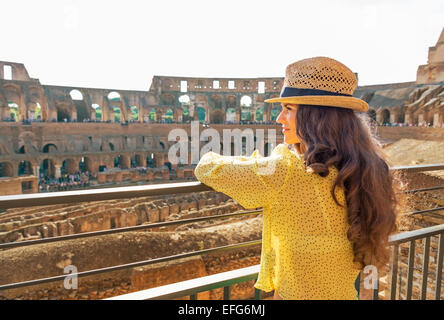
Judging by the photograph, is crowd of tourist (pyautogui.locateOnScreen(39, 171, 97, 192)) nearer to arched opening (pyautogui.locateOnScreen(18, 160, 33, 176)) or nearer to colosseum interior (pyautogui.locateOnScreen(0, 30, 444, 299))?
colosseum interior (pyautogui.locateOnScreen(0, 30, 444, 299))

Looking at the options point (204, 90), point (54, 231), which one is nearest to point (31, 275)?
point (54, 231)

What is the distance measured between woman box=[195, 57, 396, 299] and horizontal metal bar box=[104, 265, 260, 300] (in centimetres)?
38

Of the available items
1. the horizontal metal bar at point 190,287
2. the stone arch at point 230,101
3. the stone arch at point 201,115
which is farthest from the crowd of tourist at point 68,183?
the horizontal metal bar at point 190,287

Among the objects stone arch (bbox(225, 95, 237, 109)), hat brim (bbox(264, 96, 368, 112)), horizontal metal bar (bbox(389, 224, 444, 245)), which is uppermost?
stone arch (bbox(225, 95, 237, 109))

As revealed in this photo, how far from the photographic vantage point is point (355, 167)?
115 cm

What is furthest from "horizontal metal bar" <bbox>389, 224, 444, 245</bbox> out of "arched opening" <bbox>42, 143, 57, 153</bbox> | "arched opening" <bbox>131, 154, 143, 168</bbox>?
"arched opening" <bbox>42, 143, 57, 153</bbox>

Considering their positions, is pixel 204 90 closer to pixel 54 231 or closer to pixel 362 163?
pixel 54 231

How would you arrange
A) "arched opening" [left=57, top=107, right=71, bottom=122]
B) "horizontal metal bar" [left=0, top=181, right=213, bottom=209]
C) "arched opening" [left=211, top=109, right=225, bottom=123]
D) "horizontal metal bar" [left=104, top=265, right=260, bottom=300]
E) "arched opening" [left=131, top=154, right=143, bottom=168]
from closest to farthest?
"horizontal metal bar" [left=0, top=181, right=213, bottom=209] → "horizontal metal bar" [left=104, top=265, right=260, bottom=300] → "arched opening" [left=131, top=154, right=143, bottom=168] → "arched opening" [left=57, top=107, right=71, bottom=122] → "arched opening" [left=211, top=109, right=225, bottom=123]

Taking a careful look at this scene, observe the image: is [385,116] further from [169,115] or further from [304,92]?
[304,92]

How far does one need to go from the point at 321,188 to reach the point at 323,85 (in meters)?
0.45

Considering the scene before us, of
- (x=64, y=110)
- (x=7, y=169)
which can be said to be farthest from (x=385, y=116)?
(x=7, y=169)

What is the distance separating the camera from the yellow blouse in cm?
119

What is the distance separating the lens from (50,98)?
2384 centimetres
